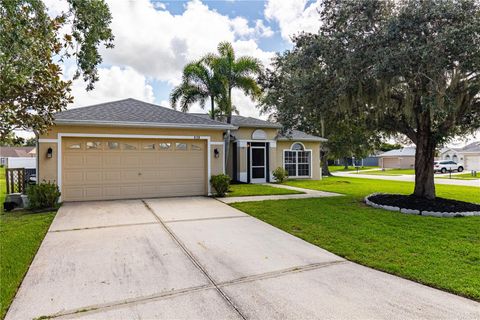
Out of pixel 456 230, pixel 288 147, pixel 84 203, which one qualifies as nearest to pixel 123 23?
pixel 84 203

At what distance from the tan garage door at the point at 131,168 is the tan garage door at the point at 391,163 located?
38.5 meters

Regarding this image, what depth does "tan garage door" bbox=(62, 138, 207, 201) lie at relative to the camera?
9.48 metres

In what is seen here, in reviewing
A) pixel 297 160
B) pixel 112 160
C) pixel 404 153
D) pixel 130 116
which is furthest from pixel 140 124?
pixel 404 153

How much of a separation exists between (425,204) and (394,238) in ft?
13.2

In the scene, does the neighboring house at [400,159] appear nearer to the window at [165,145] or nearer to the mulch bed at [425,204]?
the mulch bed at [425,204]

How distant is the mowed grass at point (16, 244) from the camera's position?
343cm

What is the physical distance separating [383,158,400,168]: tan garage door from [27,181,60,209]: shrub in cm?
4300

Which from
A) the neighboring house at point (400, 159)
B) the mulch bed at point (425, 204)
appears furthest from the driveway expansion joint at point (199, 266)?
the neighboring house at point (400, 159)

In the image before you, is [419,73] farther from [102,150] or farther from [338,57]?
[102,150]

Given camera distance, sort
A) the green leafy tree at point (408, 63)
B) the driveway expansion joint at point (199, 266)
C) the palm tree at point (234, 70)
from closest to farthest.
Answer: the driveway expansion joint at point (199, 266), the green leafy tree at point (408, 63), the palm tree at point (234, 70)

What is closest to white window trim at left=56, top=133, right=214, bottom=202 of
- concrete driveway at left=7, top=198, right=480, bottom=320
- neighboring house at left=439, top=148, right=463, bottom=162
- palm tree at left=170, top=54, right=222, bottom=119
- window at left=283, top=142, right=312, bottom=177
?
concrete driveway at left=7, top=198, right=480, bottom=320

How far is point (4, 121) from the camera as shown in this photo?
4.91 meters

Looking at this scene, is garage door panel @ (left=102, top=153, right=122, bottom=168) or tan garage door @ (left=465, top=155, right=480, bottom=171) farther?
tan garage door @ (left=465, top=155, right=480, bottom=171)

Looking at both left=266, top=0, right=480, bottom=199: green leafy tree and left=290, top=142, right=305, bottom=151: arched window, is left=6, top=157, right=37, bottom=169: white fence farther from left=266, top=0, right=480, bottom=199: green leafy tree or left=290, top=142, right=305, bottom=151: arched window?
left=266, top=0, right=480, bottom=199: green leafy tree
